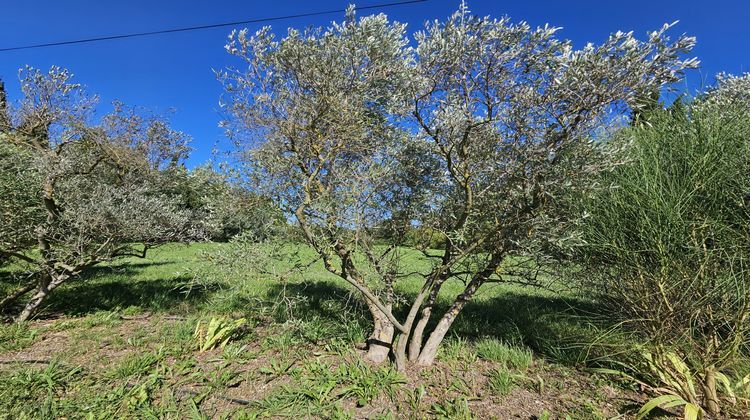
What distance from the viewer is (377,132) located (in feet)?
13.1

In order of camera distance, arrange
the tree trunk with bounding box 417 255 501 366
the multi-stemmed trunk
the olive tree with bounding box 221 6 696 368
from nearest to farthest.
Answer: the olive tree with bounding box 221 6 696 368, the multi-stemmed trunk, the tree trunk with bounding box 417 255 501 366

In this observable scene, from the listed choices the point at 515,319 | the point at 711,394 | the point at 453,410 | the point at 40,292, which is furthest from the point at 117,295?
the point at 711,394

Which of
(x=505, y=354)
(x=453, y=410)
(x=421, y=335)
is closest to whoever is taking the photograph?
(x=453, y=410)

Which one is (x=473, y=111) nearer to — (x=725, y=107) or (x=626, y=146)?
(x=626, y=146)

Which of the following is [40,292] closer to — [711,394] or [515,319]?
[515,319]

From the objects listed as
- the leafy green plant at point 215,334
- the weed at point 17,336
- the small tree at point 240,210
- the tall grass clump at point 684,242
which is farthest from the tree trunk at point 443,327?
the weed at point 17,336

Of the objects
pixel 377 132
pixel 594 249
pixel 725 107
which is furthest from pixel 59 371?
pixel 725 107

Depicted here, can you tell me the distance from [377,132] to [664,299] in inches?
126

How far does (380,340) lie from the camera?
4207 millimetres

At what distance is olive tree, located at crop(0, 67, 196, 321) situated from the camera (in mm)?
4801

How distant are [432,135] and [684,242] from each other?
240 cm

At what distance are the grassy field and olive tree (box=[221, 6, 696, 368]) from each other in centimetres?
60

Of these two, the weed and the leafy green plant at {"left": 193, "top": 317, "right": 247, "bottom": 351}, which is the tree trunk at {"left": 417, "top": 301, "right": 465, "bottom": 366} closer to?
the leafy green plant at {"left": 193, "top": 317, "right": 247, "bottom": 351}

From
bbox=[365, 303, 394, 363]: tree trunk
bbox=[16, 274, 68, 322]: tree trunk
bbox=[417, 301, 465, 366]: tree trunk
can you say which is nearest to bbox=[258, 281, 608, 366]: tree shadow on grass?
bbox=[365, 303, 394, 363]: tree trunk
